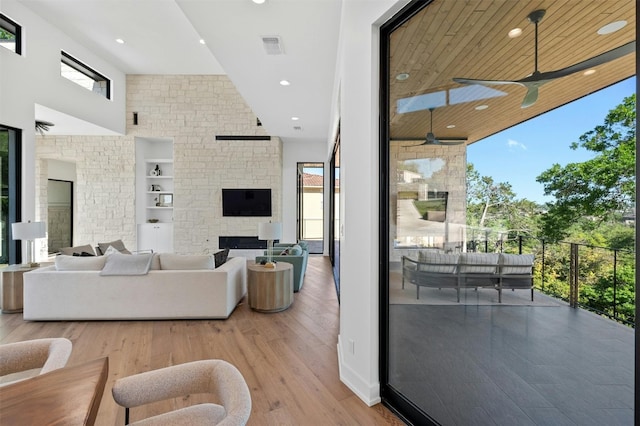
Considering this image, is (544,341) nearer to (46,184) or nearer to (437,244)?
(437,244)

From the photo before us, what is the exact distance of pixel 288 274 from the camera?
4035mm

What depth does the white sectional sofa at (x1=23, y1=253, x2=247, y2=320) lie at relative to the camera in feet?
11.6

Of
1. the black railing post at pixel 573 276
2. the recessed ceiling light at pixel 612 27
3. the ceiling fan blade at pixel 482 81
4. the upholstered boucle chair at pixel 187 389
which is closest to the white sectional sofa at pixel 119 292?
the upholstered boucle chair at pixel 187 389

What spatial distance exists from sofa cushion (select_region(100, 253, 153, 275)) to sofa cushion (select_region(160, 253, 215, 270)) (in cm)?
18

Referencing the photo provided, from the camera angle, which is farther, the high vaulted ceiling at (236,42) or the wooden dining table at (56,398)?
the high vaulted ceiling at (236,42)

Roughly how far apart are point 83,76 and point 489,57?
8245 mm

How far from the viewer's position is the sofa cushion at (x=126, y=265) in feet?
11.7

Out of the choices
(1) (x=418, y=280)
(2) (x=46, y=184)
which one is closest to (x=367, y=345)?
(1) (x=418, y=280)

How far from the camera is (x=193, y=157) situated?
25.2ft

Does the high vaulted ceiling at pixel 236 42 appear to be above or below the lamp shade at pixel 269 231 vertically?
above

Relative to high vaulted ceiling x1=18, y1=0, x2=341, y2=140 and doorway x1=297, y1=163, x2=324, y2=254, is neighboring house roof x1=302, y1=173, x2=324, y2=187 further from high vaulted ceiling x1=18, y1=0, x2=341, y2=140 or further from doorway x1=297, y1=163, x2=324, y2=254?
high vaulted ceiling x1=18, y1=0, x2=341, y2=140

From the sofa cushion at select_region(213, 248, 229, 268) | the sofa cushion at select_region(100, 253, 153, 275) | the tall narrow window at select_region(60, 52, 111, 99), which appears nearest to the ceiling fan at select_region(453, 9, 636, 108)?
the sofa cushion at select_region(213, 248, 229, 268)

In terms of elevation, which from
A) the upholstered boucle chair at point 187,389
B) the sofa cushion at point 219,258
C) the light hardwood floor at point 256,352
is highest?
the sofa cushion at point 219,258

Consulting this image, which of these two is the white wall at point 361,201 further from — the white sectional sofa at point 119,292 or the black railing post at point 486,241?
the white sectional sofa at point 119,292
